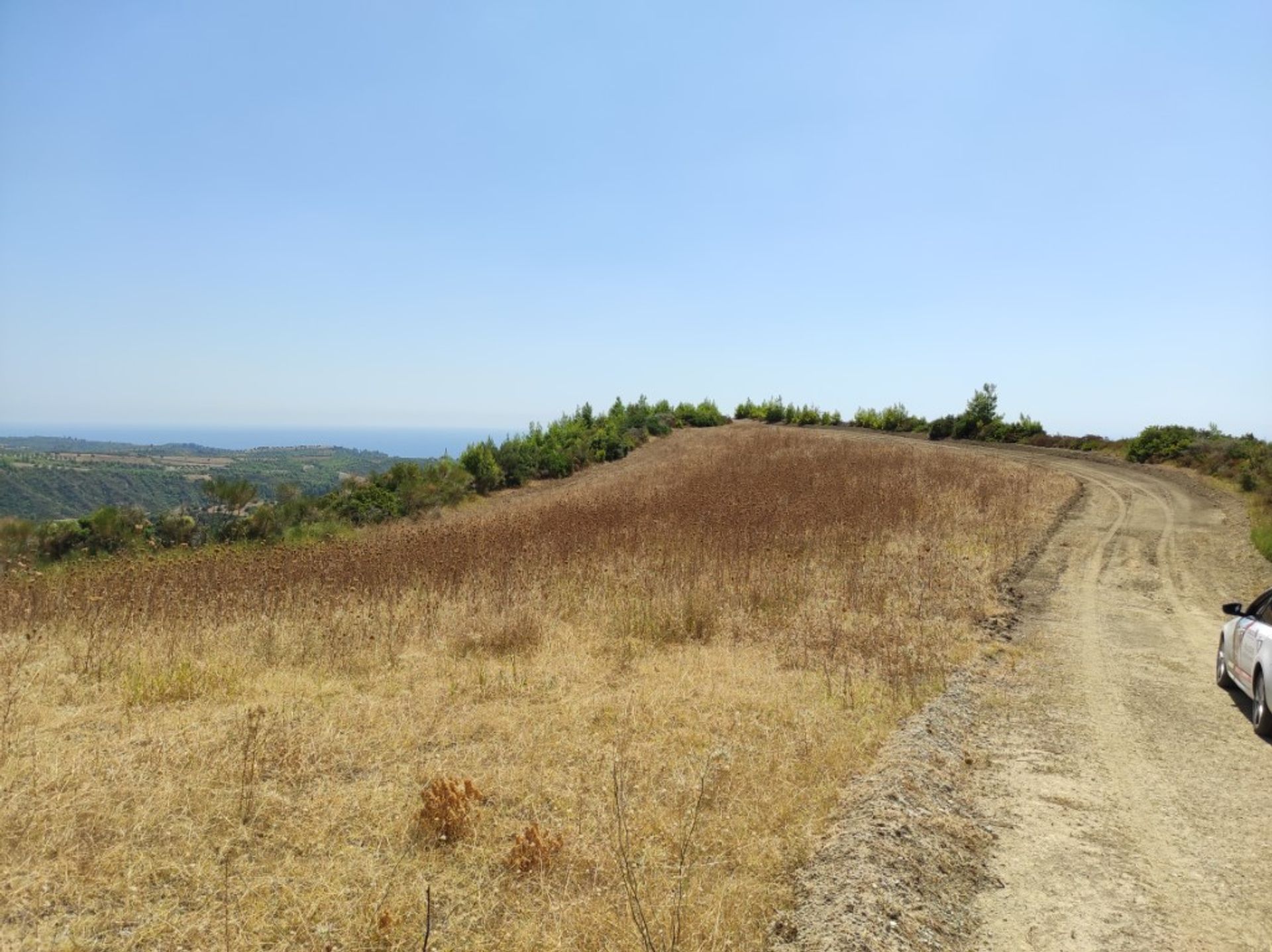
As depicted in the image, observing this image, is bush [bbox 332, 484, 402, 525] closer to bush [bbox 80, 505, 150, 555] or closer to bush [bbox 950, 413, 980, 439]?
bush [bbox 80, 505, 150, 555]

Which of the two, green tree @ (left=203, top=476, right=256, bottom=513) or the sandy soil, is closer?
the sandy soil

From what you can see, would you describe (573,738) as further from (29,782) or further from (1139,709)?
(1139,709)

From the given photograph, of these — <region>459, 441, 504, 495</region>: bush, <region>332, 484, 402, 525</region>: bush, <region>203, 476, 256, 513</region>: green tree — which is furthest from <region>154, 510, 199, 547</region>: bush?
<region>459, 441, 504, 495</region>: bush

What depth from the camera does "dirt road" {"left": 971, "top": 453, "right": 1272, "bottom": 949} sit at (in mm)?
3936

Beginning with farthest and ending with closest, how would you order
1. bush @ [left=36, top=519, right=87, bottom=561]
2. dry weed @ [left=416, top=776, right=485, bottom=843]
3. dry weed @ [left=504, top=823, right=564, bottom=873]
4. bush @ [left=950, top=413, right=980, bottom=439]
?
1. bush @ [left=950, top=413, right=980, bottom=439]
2. bush @ [left=36, top=519, right=87, bottom=561]
3. dry weed @ [left=416, top=776, right=485, bottom=843]
4. dry weed @ [left=504, top=823, right=564, bottom=873]

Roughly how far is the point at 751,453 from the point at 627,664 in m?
20.5

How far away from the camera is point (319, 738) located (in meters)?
5.57

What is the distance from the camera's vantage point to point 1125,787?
18.2 feet

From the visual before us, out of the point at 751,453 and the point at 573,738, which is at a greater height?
the point at 751,453

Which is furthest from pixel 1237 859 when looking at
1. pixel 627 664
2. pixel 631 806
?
pixel 627 664

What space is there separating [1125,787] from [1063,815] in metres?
0.90

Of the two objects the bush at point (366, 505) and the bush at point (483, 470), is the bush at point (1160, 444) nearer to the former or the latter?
the bush at point (483, 470)

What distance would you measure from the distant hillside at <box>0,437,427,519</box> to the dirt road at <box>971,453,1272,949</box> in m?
19.5

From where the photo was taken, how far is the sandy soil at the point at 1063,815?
12.6ft
